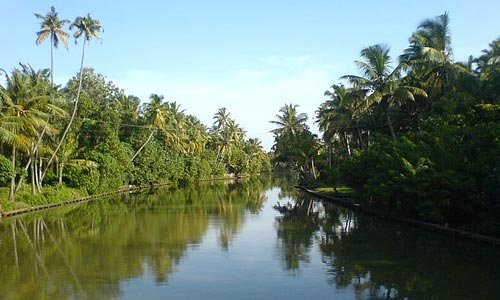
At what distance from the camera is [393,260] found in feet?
55.2

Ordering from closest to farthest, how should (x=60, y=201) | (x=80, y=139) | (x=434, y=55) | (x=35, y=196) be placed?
(x=434, y=55)
(x=35, y=196)
(x=60, y=201)
(x=80, y=139)

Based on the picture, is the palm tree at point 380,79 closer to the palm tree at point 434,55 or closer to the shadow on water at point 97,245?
the palm tree at point 434,55

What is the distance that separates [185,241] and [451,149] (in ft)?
39.8

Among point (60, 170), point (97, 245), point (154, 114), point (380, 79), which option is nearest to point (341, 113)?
point (380, 79)

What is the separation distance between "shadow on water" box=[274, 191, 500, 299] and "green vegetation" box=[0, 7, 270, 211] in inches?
745

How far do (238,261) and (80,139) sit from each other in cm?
3695

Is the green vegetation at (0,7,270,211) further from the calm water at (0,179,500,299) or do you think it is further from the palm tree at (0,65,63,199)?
the calm water at (0,179,500,299)

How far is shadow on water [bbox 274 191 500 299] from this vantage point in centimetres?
1295

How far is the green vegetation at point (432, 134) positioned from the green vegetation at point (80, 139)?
2146 centimetres

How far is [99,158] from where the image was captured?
4769 centimetres

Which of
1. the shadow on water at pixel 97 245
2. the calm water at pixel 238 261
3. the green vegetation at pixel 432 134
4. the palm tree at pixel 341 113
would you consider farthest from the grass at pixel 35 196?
the palm tree at pixel 341 113

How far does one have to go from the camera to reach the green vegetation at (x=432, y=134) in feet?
66.7

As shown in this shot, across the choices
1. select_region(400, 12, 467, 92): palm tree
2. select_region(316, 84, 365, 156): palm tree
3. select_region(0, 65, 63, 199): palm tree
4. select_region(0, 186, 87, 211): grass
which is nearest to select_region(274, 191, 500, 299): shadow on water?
select_region(400, 12, 467, 92): palm tree

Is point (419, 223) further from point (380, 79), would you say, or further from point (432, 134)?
point (380, 79)
